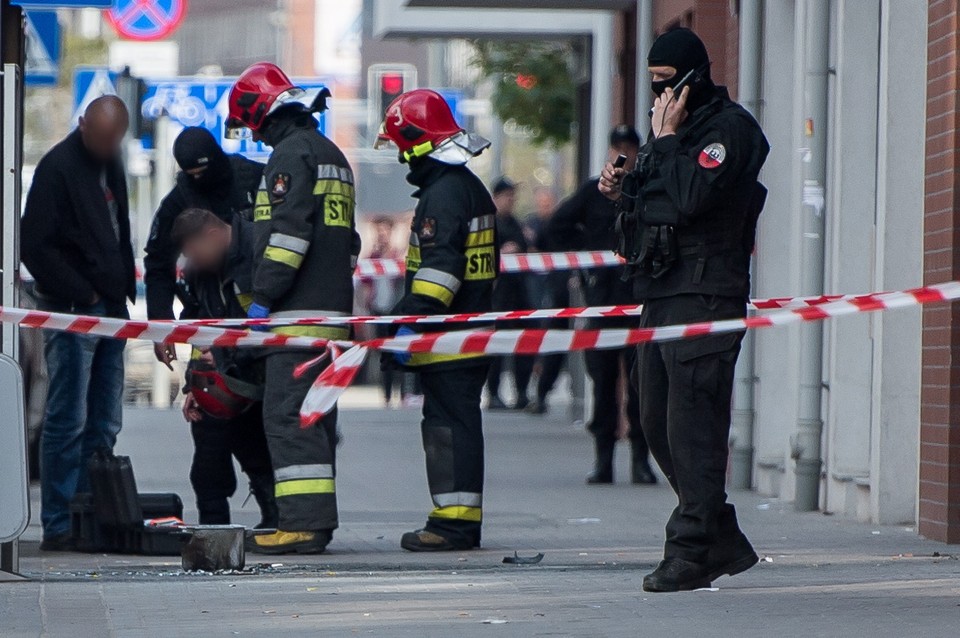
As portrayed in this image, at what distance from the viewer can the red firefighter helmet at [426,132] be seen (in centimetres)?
890

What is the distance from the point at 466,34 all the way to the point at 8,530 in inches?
445

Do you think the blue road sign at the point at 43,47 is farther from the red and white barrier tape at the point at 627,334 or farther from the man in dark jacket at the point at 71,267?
the red and white barrier tape at the point at 627,334

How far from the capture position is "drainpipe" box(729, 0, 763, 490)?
11828 millimetres

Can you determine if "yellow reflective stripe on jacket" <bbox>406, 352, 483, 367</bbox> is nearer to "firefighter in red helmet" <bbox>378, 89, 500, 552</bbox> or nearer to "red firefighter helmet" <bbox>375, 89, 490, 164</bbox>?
"firefighter in red helmet" <bbox>378, 89, 500, 552</bbox>

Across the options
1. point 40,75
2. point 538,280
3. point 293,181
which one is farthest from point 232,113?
point 538,280

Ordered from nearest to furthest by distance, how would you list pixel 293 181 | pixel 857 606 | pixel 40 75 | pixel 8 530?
pixel 857 606, pixel 8 530, pixel 293 181, pixel 40 75

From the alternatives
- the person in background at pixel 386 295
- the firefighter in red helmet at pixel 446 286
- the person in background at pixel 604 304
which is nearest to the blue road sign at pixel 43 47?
the person in background at pixel 604 304

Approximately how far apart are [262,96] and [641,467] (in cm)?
455

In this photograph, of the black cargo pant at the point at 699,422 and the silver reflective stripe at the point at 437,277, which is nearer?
the black cargo pant at the point at 699,422

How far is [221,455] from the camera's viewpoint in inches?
359

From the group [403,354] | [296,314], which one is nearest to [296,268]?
[296,314]

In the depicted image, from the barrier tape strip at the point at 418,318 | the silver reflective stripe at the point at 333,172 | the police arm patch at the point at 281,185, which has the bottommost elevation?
the barrier tape strip at the point at 418,318

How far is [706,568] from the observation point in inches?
275

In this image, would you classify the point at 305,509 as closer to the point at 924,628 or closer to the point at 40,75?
the point at 924,628
